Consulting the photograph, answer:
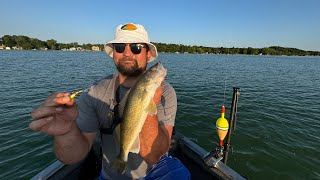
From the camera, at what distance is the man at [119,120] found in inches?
120

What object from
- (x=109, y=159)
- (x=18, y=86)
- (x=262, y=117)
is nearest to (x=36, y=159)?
(x=109, y=159)

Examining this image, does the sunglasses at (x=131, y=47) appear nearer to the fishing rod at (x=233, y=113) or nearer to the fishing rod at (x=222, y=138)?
the fishing rod at (x=222, y=138)

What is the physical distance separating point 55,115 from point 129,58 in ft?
5.35

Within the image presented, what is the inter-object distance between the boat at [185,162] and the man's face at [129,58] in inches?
65.7

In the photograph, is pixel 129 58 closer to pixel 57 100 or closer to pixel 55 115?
pixel 55 115

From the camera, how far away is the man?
120 inches

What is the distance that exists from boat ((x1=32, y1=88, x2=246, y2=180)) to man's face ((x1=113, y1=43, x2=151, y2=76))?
1.67 m

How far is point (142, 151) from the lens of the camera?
3135 mm

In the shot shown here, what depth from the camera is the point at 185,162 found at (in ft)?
17.8

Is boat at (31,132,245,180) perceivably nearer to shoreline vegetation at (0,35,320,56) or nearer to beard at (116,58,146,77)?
beard at (116,58,146,77)

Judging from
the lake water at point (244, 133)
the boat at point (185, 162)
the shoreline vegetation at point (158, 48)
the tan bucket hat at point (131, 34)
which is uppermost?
the shoreline vegetation at point (158, 48)

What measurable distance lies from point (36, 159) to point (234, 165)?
6828 mm

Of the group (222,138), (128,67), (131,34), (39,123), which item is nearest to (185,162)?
(222,138)

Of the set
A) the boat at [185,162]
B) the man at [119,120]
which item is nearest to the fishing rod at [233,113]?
the boat at [185,162]
